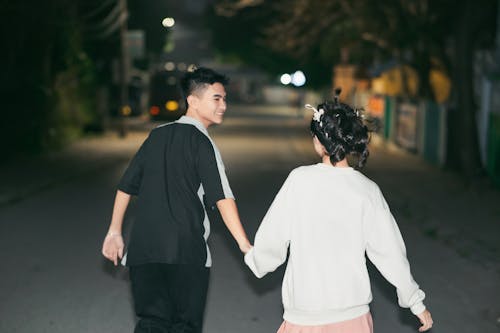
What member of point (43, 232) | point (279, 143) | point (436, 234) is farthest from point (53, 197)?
point (279, 143)

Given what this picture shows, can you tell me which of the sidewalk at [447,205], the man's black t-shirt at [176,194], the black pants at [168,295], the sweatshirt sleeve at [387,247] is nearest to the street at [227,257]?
the sidewalk at [447,205]

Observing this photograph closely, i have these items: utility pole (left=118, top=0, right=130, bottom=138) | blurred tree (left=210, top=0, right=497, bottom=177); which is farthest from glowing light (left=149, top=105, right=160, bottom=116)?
blurred tree (left=210, top=0, right=497, bottom=177)

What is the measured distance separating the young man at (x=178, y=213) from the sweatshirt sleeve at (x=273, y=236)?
35 cm

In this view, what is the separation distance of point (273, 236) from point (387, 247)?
469 millimetres

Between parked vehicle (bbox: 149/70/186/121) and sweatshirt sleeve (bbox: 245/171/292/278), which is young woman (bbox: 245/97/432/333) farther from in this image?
parked vehicle (bbox: 149/70/186/121)

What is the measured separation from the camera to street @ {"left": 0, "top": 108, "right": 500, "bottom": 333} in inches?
242

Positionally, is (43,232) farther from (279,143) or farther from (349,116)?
(279,143)

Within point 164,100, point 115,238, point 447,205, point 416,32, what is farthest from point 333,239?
point 164,100

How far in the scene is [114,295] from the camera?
6.84 m

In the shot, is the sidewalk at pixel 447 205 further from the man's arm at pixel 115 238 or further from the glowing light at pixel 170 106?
the glowing light at pixel 170 106

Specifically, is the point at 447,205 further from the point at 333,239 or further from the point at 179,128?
the point at 333,239

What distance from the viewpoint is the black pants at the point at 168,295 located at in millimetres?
3906

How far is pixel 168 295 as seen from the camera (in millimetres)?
3957

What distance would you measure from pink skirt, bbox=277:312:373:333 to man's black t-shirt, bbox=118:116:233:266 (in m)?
0.73
